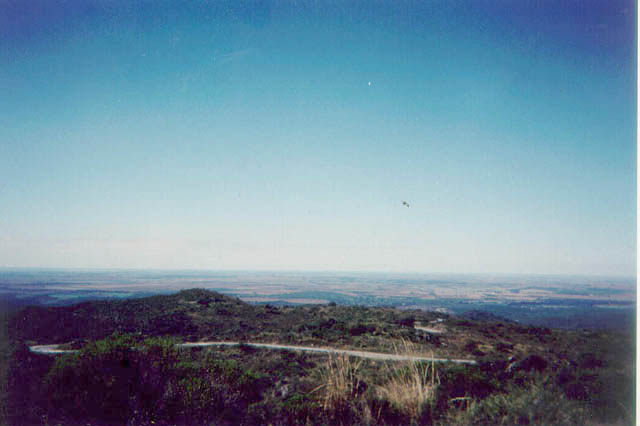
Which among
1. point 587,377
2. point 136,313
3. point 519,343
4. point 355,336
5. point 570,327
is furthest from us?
point 136,313

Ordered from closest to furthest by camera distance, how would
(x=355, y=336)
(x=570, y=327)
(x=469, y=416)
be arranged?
(x=469, y=416)
(x=355, y=336)
(x=570, y=327)

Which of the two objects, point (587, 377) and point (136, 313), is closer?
point (587, 377)

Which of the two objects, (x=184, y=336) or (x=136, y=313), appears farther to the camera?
(x=136, y=313)

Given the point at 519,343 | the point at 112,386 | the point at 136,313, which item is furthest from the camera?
the point at 136,313

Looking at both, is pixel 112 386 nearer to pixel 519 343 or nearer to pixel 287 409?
pixel 287 409

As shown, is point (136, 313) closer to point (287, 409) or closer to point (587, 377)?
point (287, 409)

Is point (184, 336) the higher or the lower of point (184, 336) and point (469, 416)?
the lower

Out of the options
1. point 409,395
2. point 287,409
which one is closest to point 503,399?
point 409,395

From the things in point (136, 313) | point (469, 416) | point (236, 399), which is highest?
point (469, 416)

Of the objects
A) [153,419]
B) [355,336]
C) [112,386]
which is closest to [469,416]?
[153,419]
